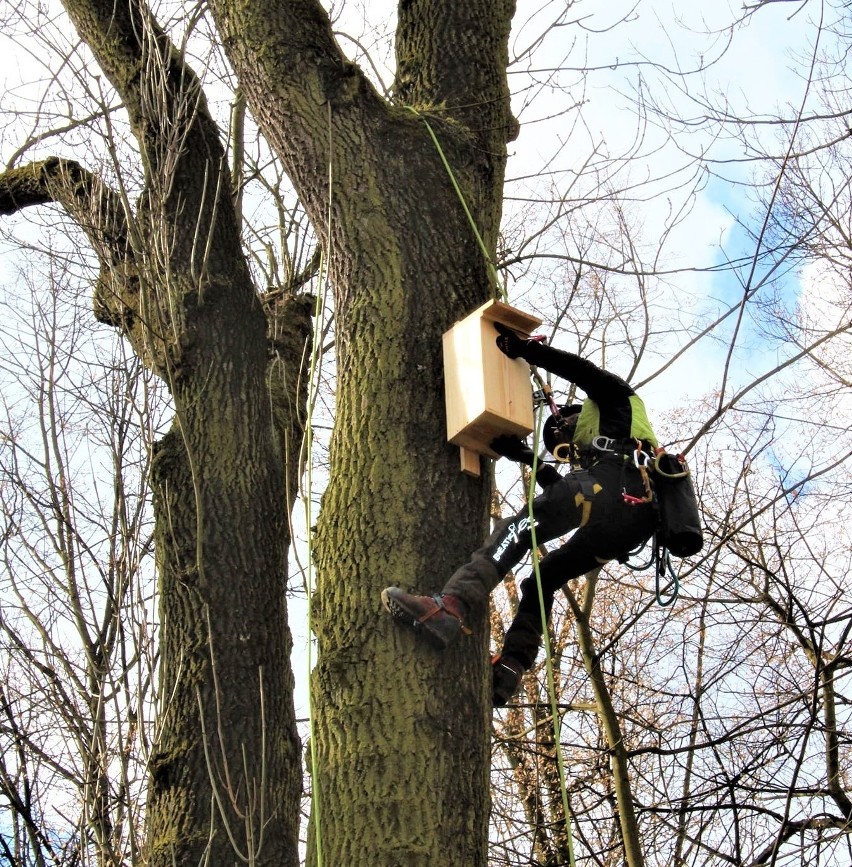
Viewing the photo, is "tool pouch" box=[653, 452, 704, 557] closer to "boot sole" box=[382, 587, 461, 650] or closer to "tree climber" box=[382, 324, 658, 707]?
"tree climber" box=[382, 324, 658, 707]

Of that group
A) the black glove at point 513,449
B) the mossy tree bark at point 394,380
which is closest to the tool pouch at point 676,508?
the black glove at point 513,449

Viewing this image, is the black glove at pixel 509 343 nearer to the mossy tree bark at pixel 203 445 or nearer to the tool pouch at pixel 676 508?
the tool pouch at pixel 676 508

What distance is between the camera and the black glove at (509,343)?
3.65 metres

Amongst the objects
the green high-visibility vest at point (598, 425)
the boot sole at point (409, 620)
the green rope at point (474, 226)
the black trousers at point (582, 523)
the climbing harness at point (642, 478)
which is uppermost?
the green rope at point (474, 226)

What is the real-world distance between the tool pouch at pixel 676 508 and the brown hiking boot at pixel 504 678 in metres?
0.71

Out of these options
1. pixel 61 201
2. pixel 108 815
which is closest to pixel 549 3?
pixel 61 201

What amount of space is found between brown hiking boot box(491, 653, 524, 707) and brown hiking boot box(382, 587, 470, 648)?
2.74 feet

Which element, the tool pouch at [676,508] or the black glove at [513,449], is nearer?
the black glove at [513,449]

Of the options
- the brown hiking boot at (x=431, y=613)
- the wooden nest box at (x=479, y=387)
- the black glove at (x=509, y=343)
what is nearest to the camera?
the brown hiking boot at (x=431, y=613)

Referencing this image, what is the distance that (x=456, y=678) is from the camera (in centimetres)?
303

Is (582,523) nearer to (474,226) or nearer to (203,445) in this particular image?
(474,226)

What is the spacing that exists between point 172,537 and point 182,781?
0.84 meters

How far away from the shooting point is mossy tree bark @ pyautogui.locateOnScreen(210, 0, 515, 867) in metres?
2.85

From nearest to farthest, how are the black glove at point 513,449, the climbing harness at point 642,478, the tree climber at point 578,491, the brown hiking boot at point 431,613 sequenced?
the brown hiking boot at point 431,613 → the black glove at point 513,449 → the tree climber at point 578,491 → the climbing harness at point 642,478
